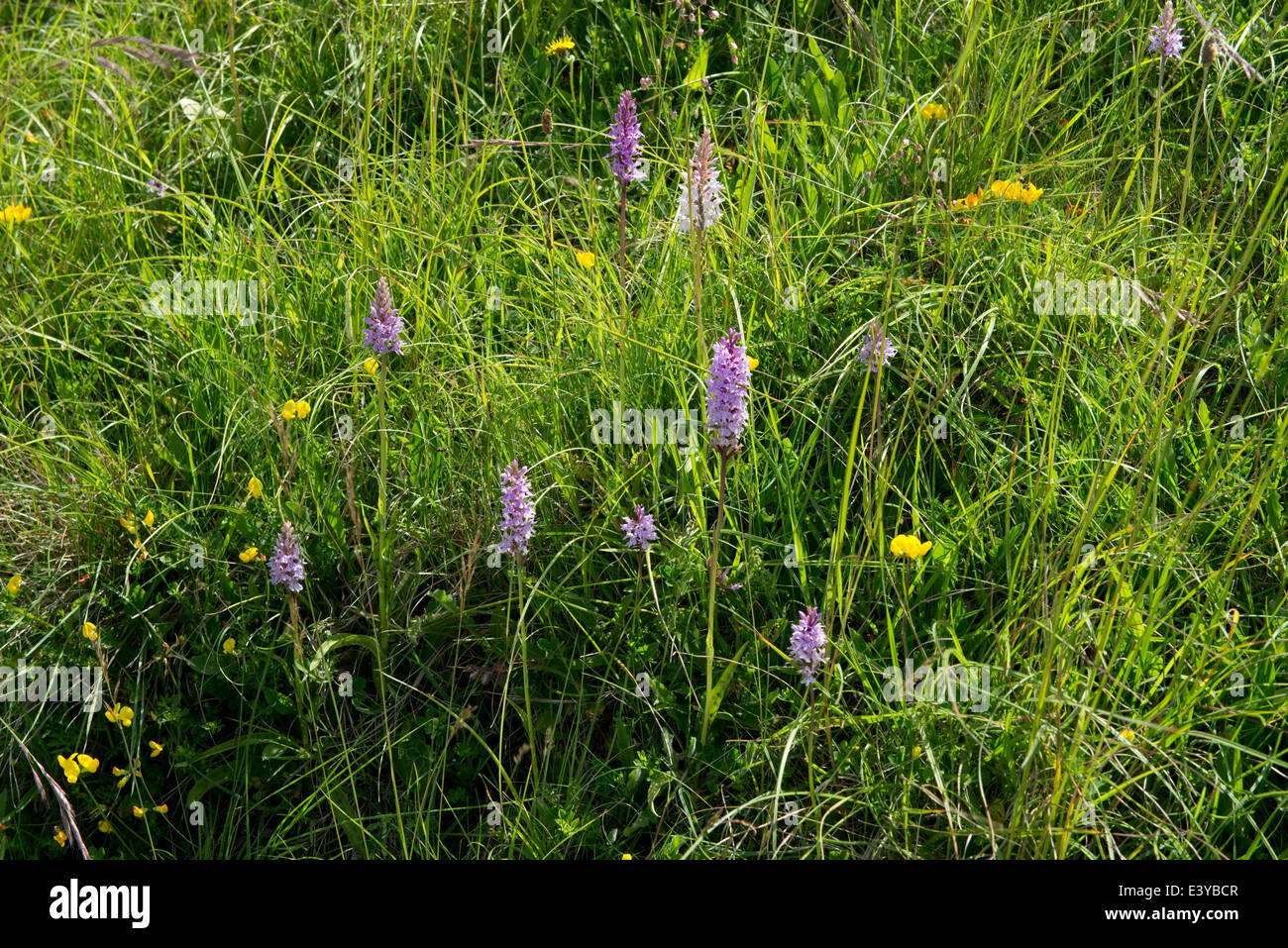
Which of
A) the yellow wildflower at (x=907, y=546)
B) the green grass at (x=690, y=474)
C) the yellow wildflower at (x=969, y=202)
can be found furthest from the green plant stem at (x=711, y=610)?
the yellow wildflower at (x=969, y=202)

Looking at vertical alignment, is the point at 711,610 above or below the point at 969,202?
below

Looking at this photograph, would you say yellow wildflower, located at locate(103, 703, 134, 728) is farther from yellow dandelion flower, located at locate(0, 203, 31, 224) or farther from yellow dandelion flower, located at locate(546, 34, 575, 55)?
yellow dandelion flower, located at locate(546, 34, 575, 55)

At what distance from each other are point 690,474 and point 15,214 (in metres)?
2.08

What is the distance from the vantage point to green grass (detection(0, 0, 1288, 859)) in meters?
1.93

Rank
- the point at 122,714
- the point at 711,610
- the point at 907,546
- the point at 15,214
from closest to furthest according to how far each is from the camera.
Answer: the point at 711,610
the point at 907,546
the point at 122,714
the point at 15,214

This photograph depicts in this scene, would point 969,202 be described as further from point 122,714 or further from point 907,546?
point 122,714

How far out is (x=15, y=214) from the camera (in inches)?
118

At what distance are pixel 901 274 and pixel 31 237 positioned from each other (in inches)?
92.4

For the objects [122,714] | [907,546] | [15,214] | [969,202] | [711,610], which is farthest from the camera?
[15,214]

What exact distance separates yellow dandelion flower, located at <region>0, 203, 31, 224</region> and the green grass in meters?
0.07

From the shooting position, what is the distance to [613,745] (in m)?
2.06

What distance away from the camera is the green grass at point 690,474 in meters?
1.93

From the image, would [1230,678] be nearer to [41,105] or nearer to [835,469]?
[835,469]

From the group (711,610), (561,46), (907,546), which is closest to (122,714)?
(711,610)
